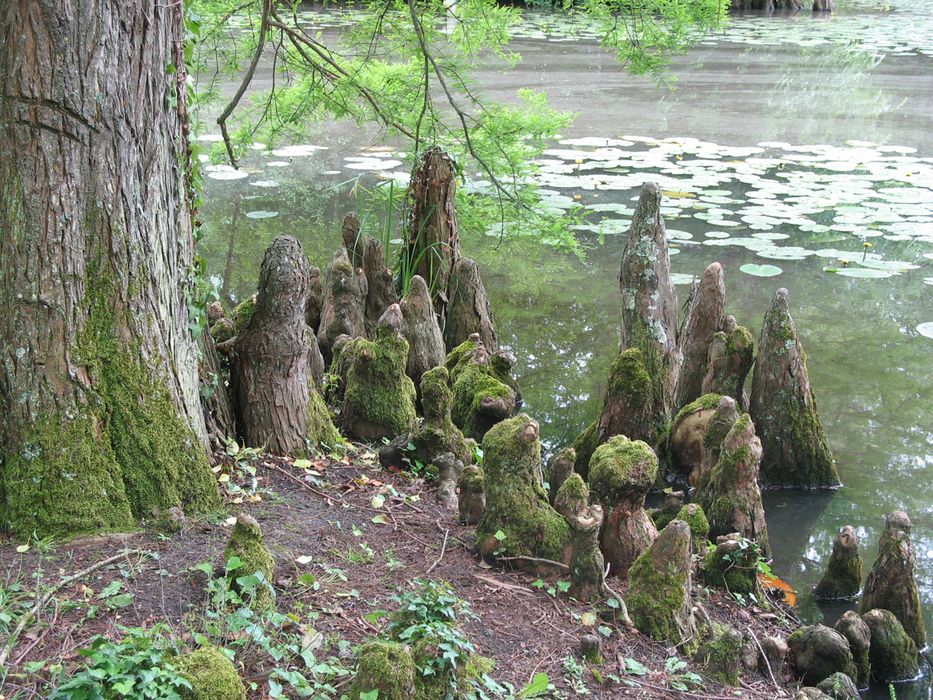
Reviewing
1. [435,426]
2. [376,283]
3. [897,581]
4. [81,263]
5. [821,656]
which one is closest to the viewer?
[81,263]

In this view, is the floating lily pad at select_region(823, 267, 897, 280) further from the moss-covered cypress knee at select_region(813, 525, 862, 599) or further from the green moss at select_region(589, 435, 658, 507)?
the green moss at select_region(589, 435, 658, 507)

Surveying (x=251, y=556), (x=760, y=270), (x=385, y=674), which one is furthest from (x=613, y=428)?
(x=760, y=270)

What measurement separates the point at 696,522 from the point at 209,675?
2.44m

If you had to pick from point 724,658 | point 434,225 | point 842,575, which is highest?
point 434,225

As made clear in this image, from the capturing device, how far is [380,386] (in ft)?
16.4

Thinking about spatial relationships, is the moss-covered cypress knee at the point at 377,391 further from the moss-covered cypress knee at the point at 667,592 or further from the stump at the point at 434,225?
the moss-covered cypress knee at the point at 667,592

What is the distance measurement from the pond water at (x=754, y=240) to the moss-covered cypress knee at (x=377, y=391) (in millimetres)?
1303

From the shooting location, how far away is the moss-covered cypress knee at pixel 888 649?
12.3 feet

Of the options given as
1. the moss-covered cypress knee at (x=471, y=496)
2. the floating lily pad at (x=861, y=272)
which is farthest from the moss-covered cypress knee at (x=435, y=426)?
the floating lily pad at (x=861, y=272)

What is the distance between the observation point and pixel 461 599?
3.25 m

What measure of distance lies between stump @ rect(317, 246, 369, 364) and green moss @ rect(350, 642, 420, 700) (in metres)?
3.68

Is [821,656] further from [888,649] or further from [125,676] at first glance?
[125,676]

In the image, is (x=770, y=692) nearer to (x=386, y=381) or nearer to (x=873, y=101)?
(x=386, y=381)

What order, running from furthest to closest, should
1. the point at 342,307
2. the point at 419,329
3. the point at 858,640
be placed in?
the point at 342,307 → the point at 419,329 → the point at 858,640
